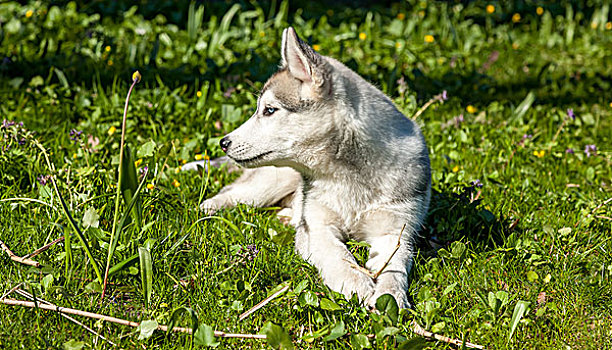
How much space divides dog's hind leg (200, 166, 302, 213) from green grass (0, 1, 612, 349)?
0.12m

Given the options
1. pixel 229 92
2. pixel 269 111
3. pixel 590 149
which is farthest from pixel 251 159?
pixel 590 149

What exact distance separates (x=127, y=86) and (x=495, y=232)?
120 inches

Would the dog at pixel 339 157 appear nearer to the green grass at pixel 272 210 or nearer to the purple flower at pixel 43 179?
the green grass at pixel 272 210

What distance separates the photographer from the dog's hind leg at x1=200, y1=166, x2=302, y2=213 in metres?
3.87

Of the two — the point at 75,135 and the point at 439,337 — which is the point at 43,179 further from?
the point at 439,337

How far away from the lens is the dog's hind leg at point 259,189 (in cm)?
387

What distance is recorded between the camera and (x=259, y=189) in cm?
390

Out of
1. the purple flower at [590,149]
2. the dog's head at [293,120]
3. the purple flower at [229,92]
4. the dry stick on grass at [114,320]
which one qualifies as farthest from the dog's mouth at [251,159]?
the purple flower at [590,149]

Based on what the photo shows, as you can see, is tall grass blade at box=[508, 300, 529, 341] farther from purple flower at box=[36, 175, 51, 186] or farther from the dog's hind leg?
purple flower at box=[36, 175, 51, 186]

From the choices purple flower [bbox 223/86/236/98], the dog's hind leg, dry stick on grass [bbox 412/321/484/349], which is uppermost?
dry stick on grass [bbox 412/321/484/349]

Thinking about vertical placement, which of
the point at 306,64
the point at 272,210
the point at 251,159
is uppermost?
the point at 306,64

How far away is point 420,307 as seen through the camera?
2666mm

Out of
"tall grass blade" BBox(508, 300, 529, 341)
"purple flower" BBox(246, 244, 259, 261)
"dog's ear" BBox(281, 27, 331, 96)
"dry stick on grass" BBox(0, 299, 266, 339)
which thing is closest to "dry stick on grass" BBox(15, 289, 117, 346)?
"dry stick on grass" BBox(0, 299, 266, 339)

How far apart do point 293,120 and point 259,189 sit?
2.97 ft
